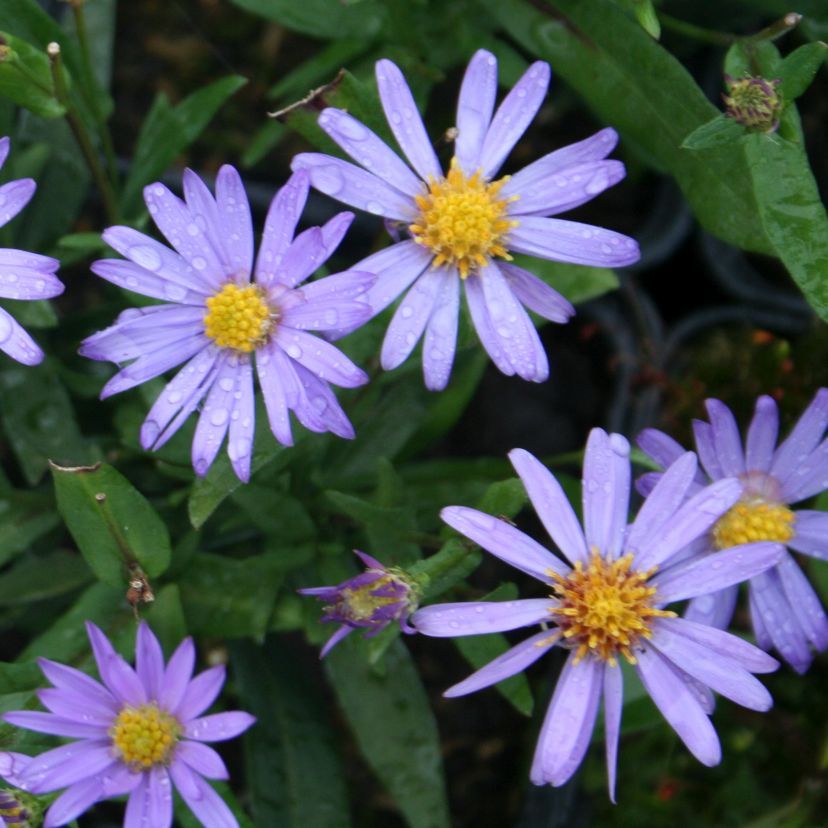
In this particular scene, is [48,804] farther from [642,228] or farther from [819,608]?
[642,228]

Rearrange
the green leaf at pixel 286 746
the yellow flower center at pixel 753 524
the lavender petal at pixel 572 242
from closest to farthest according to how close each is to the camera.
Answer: the lavender petal at pixel 572 242, the yellow flower center at pixel 753 524, the green leaf at pixel 286 746

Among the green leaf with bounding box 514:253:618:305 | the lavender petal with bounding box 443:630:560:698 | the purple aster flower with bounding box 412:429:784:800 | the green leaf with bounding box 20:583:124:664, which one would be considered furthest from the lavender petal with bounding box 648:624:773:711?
the green leaf with bounding box 20:583:124:664

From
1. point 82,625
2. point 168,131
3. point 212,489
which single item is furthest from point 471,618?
point 168,131

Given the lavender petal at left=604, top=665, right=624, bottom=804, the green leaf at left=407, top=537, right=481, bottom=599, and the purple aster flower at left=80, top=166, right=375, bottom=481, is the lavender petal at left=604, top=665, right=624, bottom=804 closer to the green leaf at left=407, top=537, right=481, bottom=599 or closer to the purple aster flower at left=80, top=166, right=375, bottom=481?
the green leaf at left=407, top=537, right=481, bottom=599

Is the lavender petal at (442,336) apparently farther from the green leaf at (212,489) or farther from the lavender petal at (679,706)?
the lavender petal at (679,706)

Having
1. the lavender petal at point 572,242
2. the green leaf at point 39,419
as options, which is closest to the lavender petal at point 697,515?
the lavender petal at point 572,242
